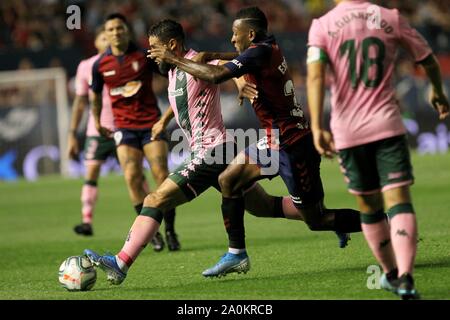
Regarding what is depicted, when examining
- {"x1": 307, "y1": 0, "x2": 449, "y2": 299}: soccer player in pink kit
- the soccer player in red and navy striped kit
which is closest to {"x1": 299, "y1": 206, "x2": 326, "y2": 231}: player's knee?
the soccer player in red and navy striped kit

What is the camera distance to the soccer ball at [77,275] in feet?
27.8

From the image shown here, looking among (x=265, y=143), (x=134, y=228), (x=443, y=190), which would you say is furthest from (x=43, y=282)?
(x=443, y=190)

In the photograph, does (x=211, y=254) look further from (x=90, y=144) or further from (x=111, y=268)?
(x=90, y=144)

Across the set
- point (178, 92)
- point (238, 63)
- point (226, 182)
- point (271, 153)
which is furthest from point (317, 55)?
point (178, 92)

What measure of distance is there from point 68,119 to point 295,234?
1280cm

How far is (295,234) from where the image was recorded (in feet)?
41.1

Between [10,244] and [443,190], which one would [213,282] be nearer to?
[10,244]

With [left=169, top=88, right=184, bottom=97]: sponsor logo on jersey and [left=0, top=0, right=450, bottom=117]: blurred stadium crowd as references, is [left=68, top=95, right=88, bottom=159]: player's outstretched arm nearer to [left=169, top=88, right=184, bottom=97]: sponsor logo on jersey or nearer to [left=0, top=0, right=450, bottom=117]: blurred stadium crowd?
[left=169, top=88, right=184, bottom=97]: sponsor logo on jersey

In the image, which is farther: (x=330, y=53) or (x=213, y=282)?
(x=213, y=282)

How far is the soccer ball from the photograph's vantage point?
8461 mm

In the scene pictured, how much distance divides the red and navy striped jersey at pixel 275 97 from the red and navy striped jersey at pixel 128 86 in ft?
9.75

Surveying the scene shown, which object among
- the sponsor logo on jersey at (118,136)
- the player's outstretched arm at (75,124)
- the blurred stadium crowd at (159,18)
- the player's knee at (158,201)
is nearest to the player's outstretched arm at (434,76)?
the player's knee at (158,201)

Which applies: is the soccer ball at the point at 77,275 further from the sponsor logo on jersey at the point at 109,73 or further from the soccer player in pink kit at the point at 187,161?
the sponsor logo on jersey at the point at 109,73
